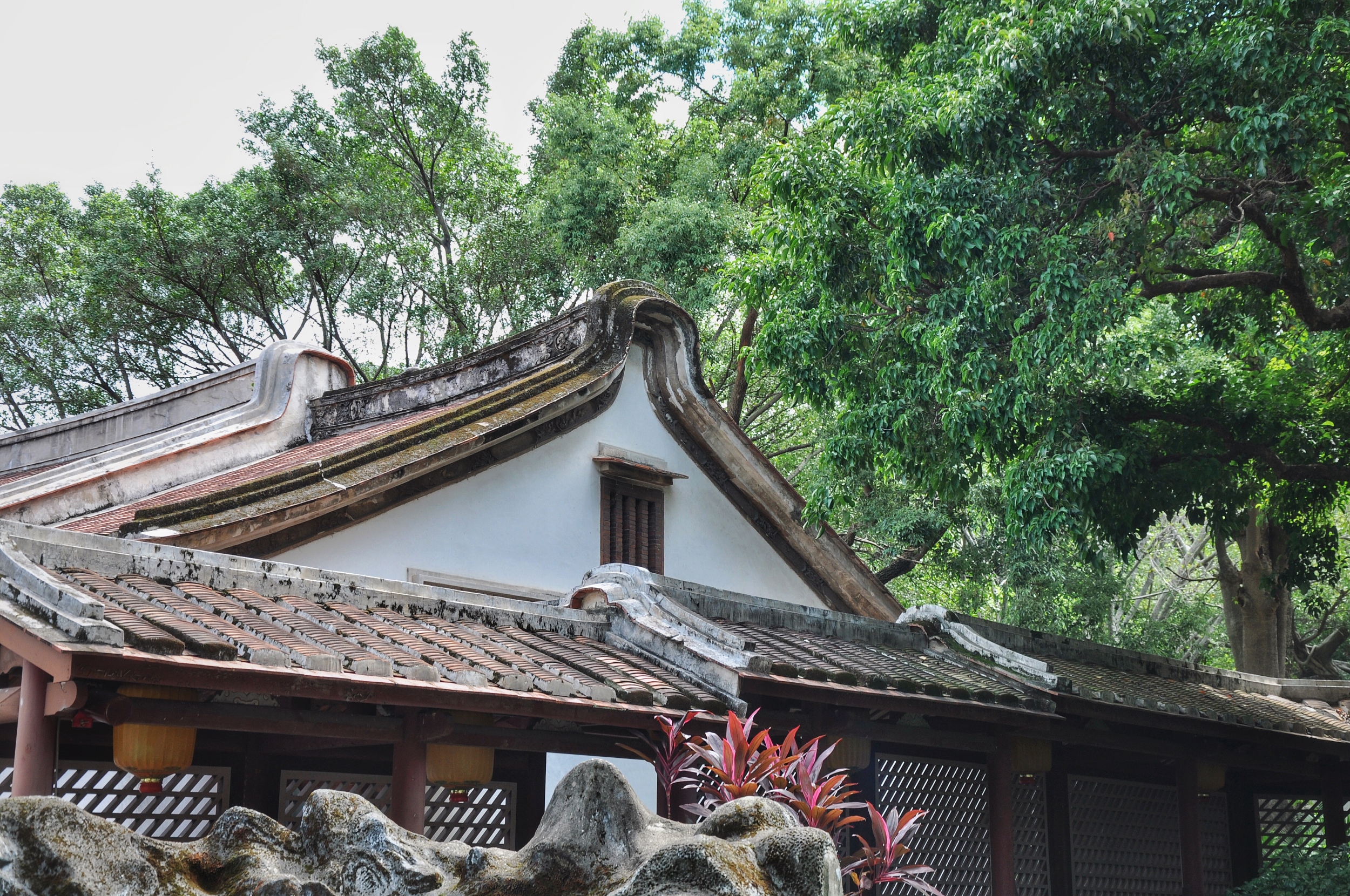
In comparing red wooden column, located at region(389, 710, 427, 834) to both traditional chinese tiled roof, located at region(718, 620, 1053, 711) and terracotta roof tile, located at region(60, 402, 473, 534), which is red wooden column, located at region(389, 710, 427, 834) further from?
terracotta roof tile, located at region(60, 402, 473, 534)

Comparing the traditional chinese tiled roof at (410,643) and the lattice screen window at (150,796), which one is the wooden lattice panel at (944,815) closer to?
the traditional chinese tiled roof at (410,643)

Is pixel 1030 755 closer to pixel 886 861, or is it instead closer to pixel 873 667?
pixel 873 667

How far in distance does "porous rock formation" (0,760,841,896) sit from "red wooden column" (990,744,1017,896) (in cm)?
626

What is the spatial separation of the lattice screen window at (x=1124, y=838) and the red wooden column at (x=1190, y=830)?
13 centimetres

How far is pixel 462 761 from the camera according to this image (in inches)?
230

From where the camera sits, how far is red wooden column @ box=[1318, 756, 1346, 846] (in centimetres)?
1102

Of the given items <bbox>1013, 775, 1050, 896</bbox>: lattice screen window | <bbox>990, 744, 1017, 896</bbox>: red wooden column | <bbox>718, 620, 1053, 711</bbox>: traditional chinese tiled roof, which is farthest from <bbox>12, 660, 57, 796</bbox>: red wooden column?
<bbox>1013, 775, 1050, 896</bbox>: lattice screen window

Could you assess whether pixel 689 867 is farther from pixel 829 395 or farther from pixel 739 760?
pixel 829 395

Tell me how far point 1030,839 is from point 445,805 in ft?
16.5

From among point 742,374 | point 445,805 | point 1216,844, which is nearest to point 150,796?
point 445,805

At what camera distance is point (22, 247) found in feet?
74.3

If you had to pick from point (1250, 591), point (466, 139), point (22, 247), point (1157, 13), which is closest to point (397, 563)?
point (1157, 13)

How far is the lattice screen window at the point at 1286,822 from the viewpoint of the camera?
11.3m

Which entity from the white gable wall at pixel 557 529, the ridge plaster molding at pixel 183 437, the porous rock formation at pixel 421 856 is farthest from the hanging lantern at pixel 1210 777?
the ridge plaster molding at pixel 183 437
